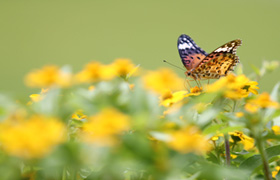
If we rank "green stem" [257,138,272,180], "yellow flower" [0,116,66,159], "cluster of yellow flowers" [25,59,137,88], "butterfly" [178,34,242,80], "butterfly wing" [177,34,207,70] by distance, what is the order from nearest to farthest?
"yellow flower" [0,116,66,159] → "cluster of yellow flowers" [25,59,137,88] → "green stem" [257,138,272,180] → "butterfly" [178,34,242,80] → "butterfly wing" [177,34,207,70]

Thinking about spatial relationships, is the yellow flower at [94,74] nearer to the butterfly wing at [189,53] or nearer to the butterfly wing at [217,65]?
the butterfly wing at [217,65]

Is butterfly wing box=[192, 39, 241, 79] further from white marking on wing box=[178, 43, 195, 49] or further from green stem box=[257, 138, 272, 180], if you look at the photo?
green stem box=[257, 138, 272, 180]

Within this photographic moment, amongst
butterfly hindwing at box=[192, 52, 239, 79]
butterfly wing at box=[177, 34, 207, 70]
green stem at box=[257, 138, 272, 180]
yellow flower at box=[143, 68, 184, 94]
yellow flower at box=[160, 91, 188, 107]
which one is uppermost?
butterfly wing at box=[177, 34, 207, 70]

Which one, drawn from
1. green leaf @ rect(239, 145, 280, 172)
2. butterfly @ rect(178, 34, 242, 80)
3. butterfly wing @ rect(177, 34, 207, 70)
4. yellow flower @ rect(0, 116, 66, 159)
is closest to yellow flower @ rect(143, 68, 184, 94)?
yellow flower @ rect(0, 116, 66, 159)

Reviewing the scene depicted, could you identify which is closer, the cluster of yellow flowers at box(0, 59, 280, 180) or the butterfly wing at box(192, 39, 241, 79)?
the cluster of yellow flowers at box(0, 59, 280, 180)

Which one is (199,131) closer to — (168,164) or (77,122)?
(168,164)

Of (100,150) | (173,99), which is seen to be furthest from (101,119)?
(173,99)
